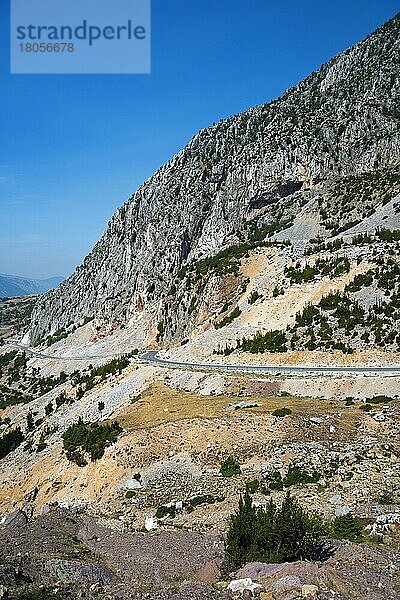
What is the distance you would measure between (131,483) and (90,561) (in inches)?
346

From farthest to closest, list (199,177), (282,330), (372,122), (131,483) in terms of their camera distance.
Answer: (199,177), (372,122), (282,330), (131,483)

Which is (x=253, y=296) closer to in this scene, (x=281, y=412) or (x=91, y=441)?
(x=281, y=412)

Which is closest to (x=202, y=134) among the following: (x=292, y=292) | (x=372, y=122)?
(x=372, y=122)

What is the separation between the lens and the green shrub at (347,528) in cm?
1534

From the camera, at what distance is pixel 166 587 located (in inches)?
526

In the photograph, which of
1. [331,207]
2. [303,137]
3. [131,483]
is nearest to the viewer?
[131,483]

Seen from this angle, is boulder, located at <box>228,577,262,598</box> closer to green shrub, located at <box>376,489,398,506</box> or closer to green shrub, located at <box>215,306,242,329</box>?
green shrub, located at <box>376,489,398,506</box>

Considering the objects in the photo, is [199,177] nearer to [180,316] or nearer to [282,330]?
[180,316]

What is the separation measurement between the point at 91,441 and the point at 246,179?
88489 millimetres

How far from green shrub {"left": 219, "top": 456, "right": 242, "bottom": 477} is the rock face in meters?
48.0

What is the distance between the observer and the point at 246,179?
10919 centimetres

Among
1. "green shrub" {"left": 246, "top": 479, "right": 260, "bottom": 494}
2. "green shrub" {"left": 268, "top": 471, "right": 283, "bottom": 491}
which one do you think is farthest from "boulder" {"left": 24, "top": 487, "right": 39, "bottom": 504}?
"green shrub" {"left": 268, "top": 471, "right": 283, "bottom": 491}

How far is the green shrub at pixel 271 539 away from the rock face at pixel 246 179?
58.0 metres

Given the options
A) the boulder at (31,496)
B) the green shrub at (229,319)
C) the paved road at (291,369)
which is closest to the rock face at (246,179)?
the green shrub at (229,319)
